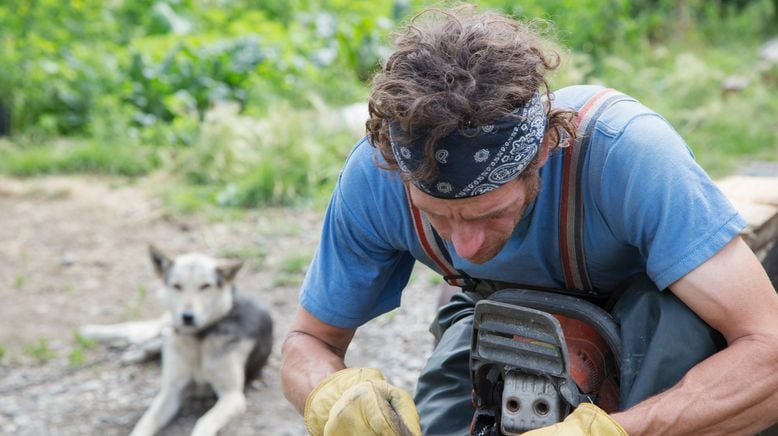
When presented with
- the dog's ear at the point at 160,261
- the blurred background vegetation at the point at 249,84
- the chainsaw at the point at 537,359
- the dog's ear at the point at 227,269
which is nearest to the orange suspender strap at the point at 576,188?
the chainsaw at the point at 537,359

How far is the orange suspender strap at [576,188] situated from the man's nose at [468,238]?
22 cm

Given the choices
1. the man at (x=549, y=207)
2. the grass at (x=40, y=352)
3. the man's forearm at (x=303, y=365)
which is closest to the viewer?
the man at (x=549, y=207)

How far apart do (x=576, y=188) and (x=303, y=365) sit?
88 centimetres

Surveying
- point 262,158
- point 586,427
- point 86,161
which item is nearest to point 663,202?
point 586,427

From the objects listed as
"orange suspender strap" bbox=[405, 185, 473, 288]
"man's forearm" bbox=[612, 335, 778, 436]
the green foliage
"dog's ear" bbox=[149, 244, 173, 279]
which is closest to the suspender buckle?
"orange suspender strap" bbox=[405, 185, 473, 288]

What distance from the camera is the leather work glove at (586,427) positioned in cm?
201

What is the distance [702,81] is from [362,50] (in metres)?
3.06

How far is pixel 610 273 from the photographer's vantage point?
2.45 meters

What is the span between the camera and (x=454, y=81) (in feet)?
6.86

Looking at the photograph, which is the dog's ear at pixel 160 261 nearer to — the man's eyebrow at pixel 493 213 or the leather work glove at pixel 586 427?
the man's eyebrow at pixel 493 213

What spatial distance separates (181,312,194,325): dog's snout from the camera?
4488 mm

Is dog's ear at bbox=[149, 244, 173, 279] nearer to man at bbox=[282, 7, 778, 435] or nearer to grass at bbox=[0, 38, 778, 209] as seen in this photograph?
grass at bbox=[0, 38, 778, 209]

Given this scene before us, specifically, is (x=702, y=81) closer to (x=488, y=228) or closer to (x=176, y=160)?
(x=176, y=160)

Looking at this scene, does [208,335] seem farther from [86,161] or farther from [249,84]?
[249,84]
